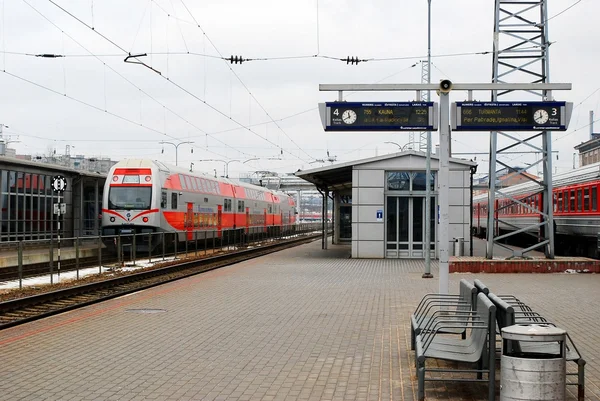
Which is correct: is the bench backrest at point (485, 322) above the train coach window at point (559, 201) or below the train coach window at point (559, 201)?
below

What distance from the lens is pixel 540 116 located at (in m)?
13.4

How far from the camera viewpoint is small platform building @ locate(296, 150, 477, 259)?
2859 centimetres

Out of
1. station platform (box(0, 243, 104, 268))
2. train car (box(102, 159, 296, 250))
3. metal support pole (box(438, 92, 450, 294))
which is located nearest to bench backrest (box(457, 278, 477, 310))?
metal support pole (box(438, 92, 450, 294))

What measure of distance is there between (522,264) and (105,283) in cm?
1189

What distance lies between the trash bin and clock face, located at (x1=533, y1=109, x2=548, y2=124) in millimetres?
14779

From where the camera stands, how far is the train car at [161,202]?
28812mm

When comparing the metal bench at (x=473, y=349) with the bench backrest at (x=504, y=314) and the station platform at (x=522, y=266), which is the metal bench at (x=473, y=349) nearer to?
the bench backrest at (x=504, y=314)

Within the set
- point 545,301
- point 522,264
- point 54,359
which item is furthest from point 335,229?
point 54,359

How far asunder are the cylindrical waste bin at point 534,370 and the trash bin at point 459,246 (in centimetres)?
2179

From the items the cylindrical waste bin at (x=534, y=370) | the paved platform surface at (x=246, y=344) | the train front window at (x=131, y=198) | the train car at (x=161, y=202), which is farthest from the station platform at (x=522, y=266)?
the cylindrical waste bin at (x=534, y=370)

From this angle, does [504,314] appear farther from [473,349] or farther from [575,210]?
[575,210]

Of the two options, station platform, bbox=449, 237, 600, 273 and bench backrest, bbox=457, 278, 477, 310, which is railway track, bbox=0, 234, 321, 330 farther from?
station platform, bbox=449, 237, 600, 273

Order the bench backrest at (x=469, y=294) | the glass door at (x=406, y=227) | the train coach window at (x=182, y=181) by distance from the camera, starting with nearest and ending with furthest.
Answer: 1. the bench backrest at (x=469, y=294)
2. the glass door at (x=406, y=227)
3. the train coach window at (x=182, y=181)

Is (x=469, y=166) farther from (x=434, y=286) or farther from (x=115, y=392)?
(x=115, y=392)
